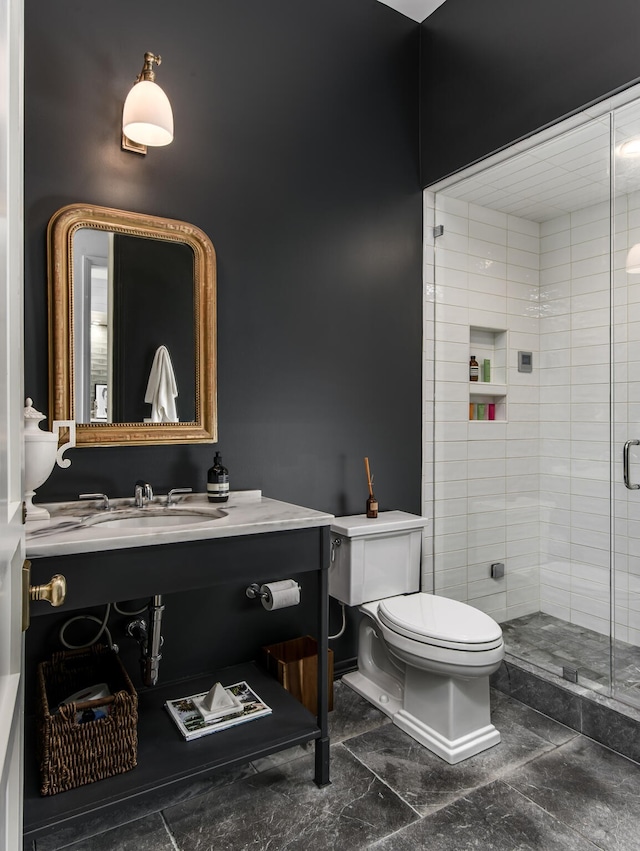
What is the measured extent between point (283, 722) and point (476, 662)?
25.9 inches

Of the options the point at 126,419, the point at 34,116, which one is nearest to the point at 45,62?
the point at 34,116

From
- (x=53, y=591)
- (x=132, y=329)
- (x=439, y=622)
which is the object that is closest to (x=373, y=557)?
(x=439, y=622)

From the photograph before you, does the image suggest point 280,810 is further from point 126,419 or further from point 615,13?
point 615,13

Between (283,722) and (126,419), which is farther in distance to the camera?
(126,419)

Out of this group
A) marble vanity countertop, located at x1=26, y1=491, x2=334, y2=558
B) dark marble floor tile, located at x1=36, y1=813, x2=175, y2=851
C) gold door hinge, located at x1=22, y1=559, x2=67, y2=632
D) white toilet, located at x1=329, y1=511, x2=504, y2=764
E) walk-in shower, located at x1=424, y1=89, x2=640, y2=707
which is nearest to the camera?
gold door hinge, located at x1=22, y1=559, x2=67, y2=632

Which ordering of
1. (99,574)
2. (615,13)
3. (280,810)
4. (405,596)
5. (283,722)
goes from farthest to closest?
1. (405,596)
2. (615,13)
3. (283,722)
4. (280,810)
5. (99,574)

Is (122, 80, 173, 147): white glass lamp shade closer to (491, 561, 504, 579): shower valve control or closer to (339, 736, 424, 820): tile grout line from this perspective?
(339, 736, 424, 820): tile grout line

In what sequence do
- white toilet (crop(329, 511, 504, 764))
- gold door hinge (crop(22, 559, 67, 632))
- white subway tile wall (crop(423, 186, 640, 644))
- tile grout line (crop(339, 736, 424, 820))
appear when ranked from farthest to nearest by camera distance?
white subway tile wall (crop(423, 186, 640, 644)) → white toilet (crop(329, 511, 504, 764)) → tile grout line (crop(339, 736, 424, 820)) → gold door hinge (crop(22, 559, 67, 632))

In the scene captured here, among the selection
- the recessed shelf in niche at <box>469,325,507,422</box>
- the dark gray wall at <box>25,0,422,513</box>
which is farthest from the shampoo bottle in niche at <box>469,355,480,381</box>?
the dark gray wall at <box>25,0,422,513</box>

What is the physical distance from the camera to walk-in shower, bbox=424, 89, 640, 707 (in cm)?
252

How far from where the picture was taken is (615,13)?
195cm

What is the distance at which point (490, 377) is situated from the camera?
2.87m

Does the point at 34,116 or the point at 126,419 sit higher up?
the point at 34,116

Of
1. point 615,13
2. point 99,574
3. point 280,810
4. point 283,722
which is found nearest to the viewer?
point 99,574
